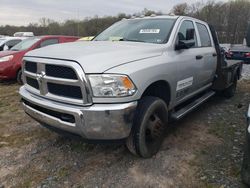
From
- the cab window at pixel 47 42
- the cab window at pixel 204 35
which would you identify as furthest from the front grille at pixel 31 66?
the cab window at pixel 47 42

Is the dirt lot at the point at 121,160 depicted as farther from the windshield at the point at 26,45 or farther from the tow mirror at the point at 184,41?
the windshield at the point at 26,45

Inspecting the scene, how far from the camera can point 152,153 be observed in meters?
3.24

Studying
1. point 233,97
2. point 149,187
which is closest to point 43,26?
point 233,97

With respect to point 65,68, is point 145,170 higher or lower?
lower

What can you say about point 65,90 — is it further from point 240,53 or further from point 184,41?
point 240,53

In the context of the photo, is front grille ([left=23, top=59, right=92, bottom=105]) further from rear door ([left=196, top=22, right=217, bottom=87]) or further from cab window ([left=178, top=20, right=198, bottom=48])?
rear door ([left=196, top=22, right=217, bottom=87])

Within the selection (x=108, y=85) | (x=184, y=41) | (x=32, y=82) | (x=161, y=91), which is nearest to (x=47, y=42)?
(x=32, y=82)

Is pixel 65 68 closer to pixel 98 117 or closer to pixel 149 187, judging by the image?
pixel 98 117

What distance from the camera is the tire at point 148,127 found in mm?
2889

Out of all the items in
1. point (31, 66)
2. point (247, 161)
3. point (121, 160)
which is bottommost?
point (121, 160)

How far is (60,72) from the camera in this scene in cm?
266

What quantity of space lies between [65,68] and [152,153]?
→ 160 cm

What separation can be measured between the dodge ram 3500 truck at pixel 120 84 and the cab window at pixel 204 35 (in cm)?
84

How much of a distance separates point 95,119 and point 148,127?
0.90 metres
